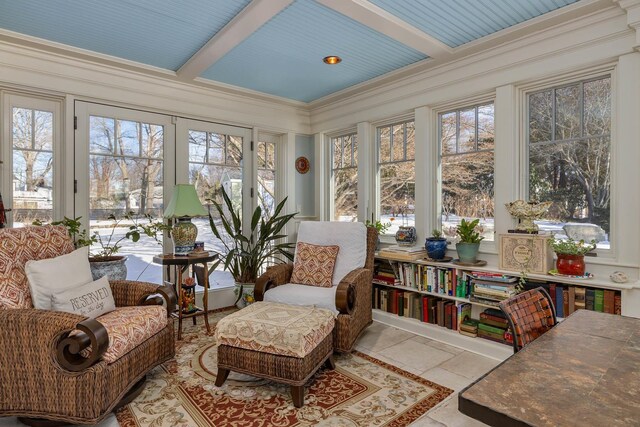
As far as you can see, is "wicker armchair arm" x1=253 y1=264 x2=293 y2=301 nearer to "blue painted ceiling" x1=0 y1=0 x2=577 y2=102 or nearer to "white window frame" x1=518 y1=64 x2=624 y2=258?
"blue painted ceiling" x1=0 y1=0 x2=577 y2=102

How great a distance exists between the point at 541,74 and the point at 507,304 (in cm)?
223

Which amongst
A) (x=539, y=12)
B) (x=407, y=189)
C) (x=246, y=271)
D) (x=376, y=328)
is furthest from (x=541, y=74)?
(x=246, y=271)

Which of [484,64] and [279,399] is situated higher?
[484,64]

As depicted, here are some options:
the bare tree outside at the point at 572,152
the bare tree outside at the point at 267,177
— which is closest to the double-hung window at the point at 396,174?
the bare tree outside at the point at 572,152

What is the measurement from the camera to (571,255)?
2.57 meters

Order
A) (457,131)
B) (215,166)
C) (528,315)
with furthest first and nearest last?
1. (215,166)
2. (457,131)
3. (528,315)

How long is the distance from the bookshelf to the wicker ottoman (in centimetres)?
129

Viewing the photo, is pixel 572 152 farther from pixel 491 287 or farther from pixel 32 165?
Result: pixel 32 165

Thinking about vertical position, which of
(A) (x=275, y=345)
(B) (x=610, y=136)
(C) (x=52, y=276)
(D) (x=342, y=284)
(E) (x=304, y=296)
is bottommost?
(A) (x=275, y=345)

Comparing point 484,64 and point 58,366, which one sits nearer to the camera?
point 58,366

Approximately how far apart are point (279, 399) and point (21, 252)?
1.85 meters

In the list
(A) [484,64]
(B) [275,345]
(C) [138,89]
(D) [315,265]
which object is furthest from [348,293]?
(C) [138,89]

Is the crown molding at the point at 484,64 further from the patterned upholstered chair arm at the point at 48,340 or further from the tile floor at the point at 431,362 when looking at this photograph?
the patterned upholstered chair arm at the point at 48,340

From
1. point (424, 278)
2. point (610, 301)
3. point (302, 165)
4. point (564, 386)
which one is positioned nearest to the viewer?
point (564, 386)
